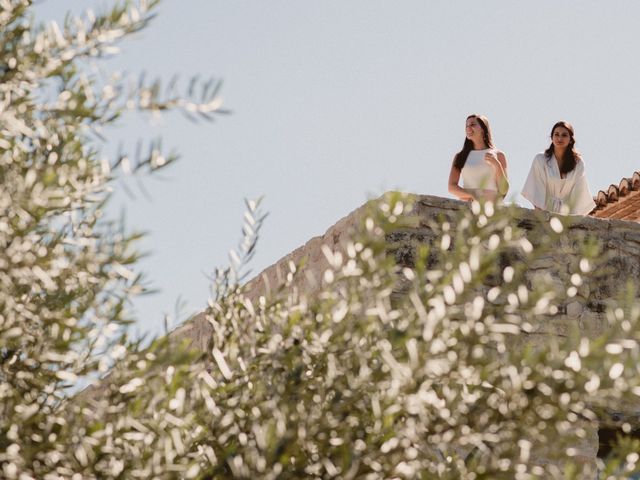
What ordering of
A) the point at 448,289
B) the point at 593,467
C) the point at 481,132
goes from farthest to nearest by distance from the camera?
the point at 481,132
the point at 593,467
the point at 448,289

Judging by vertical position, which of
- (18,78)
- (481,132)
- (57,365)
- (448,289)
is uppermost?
(481,132)

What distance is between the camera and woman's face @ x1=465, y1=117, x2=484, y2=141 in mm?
7234

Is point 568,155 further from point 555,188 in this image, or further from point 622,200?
point 622,200

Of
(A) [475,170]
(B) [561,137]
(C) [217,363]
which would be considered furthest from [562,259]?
(C) [217,363]

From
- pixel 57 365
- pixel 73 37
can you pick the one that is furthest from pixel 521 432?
pixel 73 37

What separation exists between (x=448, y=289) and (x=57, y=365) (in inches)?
47.0

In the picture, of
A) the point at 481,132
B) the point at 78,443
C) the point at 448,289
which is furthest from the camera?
the point at 481,132

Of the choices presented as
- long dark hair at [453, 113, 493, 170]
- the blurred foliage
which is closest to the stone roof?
long dark hair at [453, 113, 493, 170]

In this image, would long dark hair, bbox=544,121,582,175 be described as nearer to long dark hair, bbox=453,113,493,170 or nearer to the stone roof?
long dark hair, bbox=453,113,493,170

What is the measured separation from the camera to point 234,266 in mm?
3918

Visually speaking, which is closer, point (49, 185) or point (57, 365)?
point (49, 185)

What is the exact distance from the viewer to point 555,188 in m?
7.50

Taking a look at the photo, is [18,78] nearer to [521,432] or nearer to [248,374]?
[248,374]

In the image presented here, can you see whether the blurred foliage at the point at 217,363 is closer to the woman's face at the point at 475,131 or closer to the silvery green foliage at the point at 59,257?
the silvery green foliage at the point at 59,257
